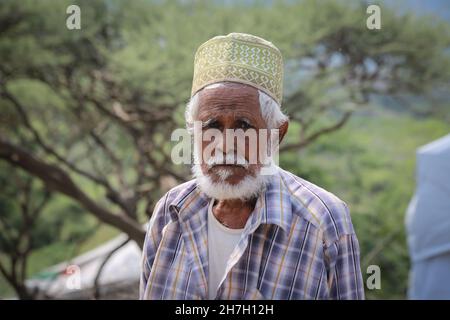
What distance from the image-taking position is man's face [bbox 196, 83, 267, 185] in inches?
69.5

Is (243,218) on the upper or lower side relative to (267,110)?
lower

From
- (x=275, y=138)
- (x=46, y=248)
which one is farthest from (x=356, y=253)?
(x=46, y=248)

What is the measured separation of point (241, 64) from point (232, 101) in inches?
5.2

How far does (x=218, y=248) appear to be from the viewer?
1.78m

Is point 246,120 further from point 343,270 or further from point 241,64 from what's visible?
point 343,270

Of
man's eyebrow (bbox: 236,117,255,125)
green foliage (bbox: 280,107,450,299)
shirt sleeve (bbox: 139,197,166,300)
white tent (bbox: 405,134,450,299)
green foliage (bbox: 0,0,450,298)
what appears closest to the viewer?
man's eyebrow (bbox: 236,117,255,125)

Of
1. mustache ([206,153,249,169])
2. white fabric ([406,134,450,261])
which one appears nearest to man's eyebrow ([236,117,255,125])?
mustache ([206,153,249,169])

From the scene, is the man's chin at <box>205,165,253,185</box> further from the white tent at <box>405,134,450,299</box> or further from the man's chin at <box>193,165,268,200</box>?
the white tent at <box>405,134,450,299</box>

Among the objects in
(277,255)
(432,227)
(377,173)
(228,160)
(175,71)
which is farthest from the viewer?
(377,173)

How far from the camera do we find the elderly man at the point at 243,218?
1670 mm

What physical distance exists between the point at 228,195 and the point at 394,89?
7.18m

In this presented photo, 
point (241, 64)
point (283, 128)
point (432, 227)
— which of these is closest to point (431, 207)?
point (432, 227)

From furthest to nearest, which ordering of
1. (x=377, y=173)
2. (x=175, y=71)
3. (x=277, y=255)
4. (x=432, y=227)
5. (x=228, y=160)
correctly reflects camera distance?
(x=377, y=173) < (x=175, y=71) < (x=432, y=227) < (x=228, y=160) < (x=277, y=255)
